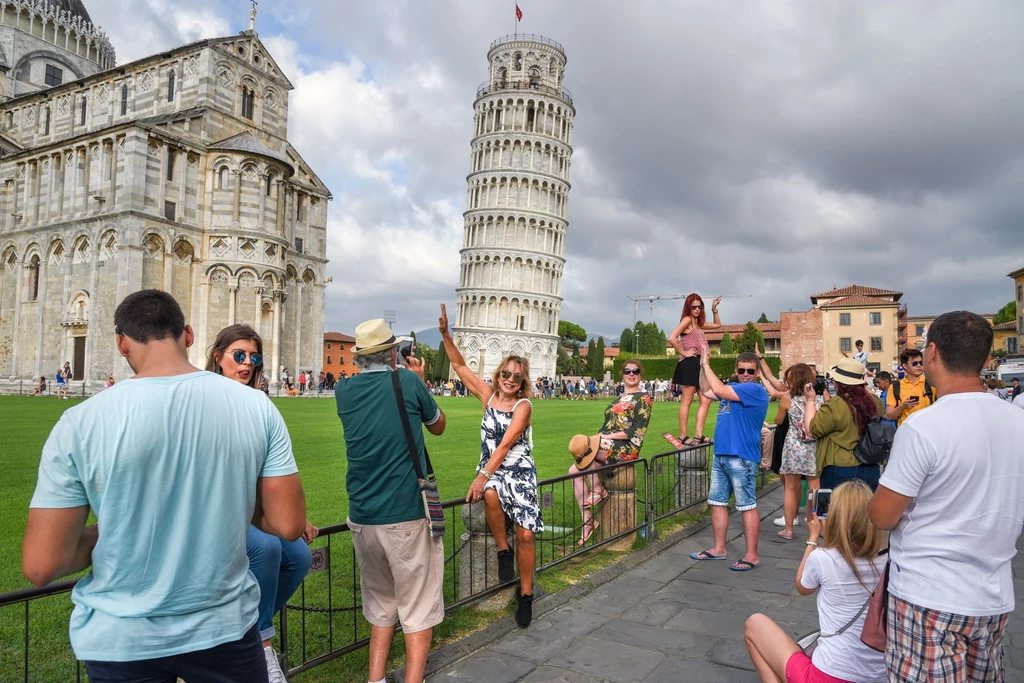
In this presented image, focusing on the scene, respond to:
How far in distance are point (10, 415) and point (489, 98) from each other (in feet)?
202

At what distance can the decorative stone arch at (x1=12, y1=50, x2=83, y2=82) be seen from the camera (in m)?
48.1

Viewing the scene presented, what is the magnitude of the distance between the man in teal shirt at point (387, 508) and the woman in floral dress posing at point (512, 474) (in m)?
1.03

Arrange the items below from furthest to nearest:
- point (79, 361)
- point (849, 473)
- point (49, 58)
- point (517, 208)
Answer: point (517, 208) → point (49, 58) → point (79, 361) → point (849, 473)

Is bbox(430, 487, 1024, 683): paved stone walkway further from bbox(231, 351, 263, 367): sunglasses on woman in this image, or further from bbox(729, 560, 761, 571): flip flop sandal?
bbox(231, 351, 263, 367): sunglasses on woman

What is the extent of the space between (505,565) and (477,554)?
255 mm

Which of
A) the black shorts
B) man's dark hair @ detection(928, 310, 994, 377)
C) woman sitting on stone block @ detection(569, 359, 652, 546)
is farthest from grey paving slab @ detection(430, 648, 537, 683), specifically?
the black shorts

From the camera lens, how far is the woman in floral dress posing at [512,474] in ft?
16.2

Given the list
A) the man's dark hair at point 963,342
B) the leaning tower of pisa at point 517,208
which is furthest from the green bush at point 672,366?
the man's dark hair at point 963,342

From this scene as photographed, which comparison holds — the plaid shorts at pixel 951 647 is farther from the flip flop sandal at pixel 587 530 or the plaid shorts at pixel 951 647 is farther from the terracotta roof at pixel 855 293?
the terracotta roof at pixel 855 293

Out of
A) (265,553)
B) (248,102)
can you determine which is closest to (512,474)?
(265,553)

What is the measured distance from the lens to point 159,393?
7.25ft

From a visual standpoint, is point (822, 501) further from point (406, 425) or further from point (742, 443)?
point (742, 443)

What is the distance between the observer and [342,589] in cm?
595

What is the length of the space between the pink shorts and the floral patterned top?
3.98 m
